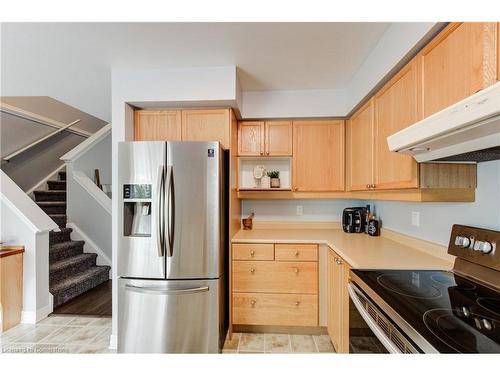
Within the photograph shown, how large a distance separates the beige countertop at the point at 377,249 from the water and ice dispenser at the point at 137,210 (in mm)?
788

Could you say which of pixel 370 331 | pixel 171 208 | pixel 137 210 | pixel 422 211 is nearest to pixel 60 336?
pixel 137 210

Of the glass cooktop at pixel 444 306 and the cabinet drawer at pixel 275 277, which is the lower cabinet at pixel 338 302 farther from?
the glass cooktop at pixel 444 306

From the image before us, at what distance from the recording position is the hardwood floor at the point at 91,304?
2695 millimetres

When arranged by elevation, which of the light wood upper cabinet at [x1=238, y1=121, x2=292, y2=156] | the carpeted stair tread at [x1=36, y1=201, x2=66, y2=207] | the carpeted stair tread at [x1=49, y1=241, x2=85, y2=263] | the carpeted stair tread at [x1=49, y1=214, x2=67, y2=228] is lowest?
the carpeted stair tread at [x1=49, y1=241, x2=85, y2=263]

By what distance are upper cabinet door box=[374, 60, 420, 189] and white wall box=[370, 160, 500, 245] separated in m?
0.35

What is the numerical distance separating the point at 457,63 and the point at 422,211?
1120 millimetres

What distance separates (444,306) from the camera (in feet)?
3.27

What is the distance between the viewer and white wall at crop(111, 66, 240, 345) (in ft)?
6.91

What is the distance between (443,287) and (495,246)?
308 millimetres

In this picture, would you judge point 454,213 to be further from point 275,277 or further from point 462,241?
point 275,277

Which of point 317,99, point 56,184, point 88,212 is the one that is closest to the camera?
point 317,99

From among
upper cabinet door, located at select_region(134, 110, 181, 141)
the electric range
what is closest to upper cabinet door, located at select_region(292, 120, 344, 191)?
upper cabinet door, located at select_region(134, 110, 181, 141)

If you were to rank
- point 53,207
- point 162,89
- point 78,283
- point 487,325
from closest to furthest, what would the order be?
point 487,325 → point 162,89 → point 78,283 → point 53,207

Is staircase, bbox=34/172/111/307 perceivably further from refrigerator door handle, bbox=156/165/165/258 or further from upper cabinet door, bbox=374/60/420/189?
upper cabinet door, bbox=374/60/420/189
